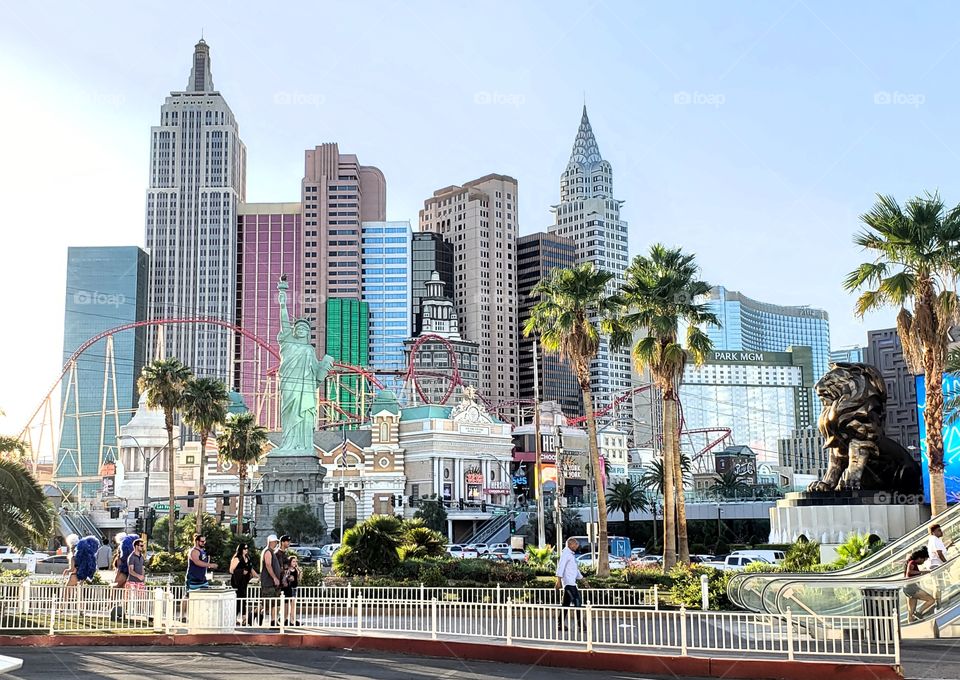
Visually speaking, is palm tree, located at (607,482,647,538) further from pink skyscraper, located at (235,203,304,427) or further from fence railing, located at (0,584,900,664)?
pink skyscraper, located at (235,203,304,427)

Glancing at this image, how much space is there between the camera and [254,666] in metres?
15.3

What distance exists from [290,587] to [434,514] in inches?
2995

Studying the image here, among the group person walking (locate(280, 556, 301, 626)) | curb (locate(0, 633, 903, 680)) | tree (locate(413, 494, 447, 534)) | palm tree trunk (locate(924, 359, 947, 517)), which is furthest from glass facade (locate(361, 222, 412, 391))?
curb (locate(0, 633, 903, 680))

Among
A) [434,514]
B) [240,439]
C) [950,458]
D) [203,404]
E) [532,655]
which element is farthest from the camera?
[434,514]

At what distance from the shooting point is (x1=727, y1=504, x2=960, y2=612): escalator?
17625 mm

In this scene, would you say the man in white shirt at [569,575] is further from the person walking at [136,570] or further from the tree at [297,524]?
the tree at [297,524]

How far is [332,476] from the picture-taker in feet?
360

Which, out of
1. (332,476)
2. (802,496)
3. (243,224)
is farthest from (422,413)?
(243,224)

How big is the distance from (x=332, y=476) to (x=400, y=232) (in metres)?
90.1

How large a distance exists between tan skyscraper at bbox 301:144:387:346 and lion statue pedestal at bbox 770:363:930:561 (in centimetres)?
15381

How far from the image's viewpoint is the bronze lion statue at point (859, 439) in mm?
36219

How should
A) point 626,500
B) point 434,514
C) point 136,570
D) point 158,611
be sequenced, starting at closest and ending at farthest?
point 158,611, point 136,570, point 626,500, point 434,514

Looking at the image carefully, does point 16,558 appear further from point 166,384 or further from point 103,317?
point 103,317

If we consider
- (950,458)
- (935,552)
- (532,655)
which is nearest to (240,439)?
(950,458)
